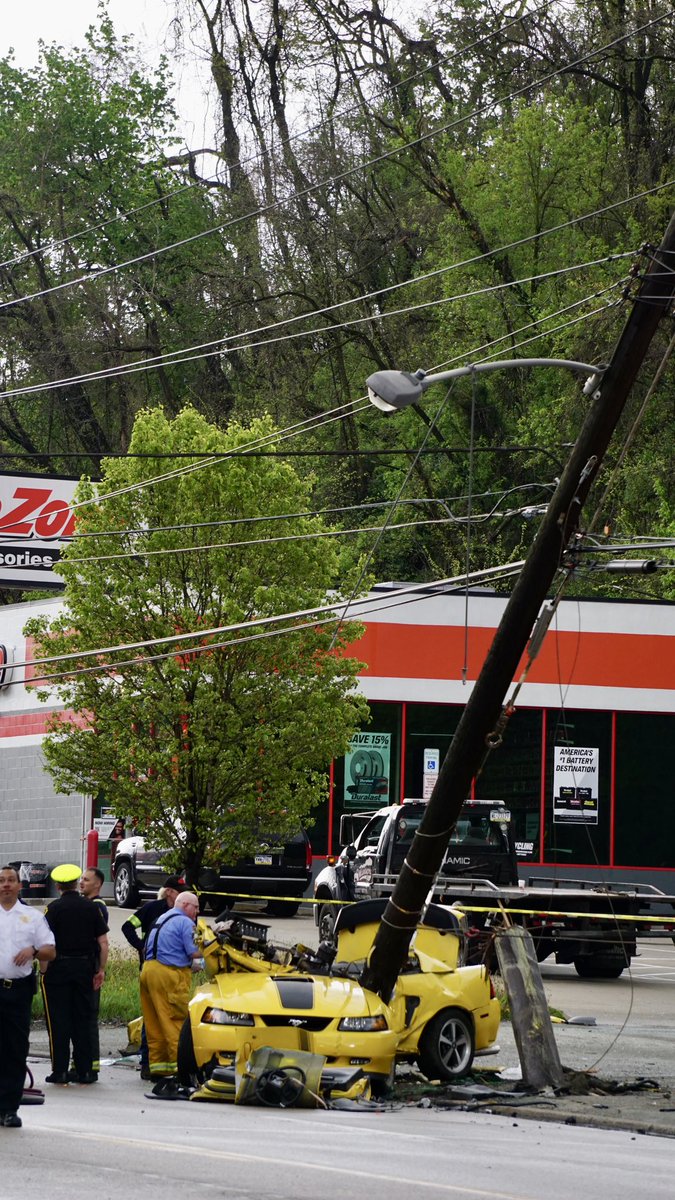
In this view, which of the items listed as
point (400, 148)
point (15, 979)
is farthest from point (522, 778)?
point (15, 979)

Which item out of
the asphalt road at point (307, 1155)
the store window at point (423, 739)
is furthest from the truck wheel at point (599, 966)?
the asphalt road at point (307, 1155)

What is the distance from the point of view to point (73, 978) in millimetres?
14305

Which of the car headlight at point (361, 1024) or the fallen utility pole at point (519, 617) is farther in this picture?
the fallen utility pole at point (519, 617)

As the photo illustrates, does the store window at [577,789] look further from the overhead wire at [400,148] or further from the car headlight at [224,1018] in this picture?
the car headlight at [224,1018]

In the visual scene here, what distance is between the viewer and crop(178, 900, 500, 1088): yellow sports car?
1326cm

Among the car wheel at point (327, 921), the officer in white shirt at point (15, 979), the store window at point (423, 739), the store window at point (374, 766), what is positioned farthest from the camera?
the store window at point (423, 739)

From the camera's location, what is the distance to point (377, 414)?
47.2 meters

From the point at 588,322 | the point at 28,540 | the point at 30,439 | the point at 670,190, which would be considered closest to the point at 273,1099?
the point at 28,540

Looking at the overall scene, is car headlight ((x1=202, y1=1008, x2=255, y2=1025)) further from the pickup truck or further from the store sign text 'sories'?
the store sign text 'sories'

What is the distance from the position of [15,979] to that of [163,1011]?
Answer: 2.77 meters

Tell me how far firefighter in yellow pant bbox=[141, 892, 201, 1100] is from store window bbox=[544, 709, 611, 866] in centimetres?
2138

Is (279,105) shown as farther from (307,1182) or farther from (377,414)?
(307,1182)

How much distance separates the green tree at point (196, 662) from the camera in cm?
2570

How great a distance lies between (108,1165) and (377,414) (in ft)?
127
